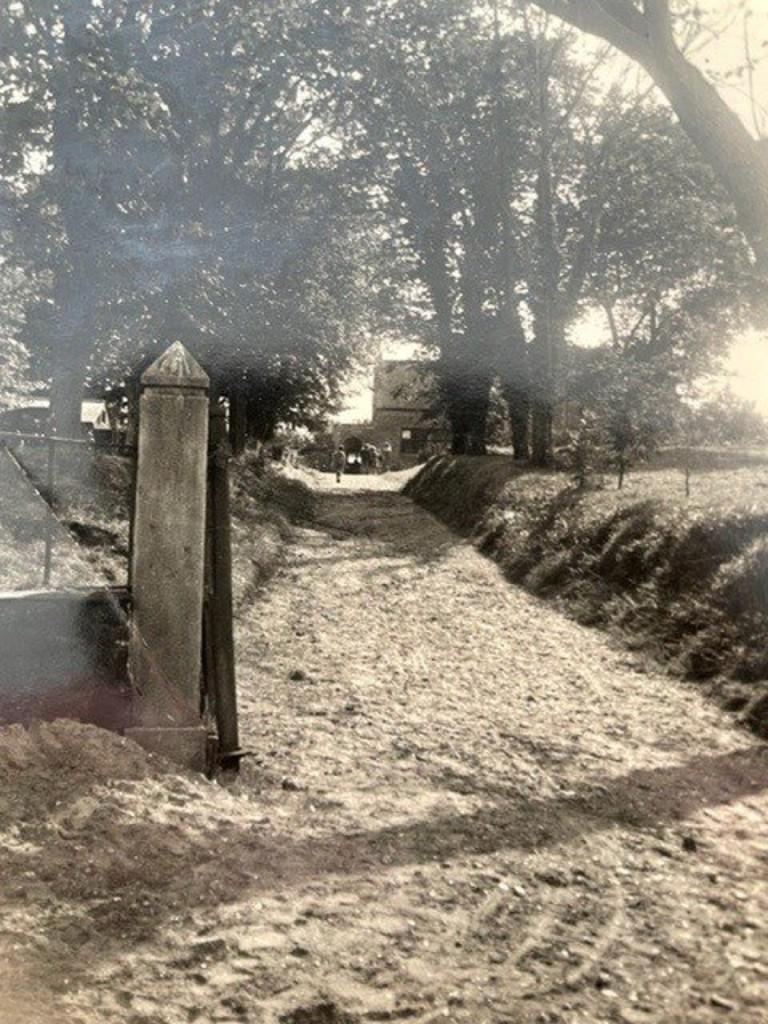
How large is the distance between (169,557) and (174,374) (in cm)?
107

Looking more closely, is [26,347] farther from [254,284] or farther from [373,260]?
[373,260]

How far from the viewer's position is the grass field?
8.75 metres

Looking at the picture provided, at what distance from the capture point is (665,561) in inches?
443

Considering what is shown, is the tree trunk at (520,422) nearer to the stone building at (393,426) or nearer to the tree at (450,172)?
the tree at (450,172)

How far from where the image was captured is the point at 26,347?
24281mm

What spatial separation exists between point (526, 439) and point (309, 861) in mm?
26799

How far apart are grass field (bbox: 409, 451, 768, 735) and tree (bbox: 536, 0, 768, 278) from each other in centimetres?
338

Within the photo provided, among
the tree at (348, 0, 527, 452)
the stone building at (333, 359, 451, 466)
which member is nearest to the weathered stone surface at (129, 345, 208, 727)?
the tree at (348, 0, 527, 452)

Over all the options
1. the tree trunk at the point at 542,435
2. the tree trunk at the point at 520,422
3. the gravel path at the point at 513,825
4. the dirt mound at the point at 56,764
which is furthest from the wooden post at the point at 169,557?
the tree trunk at the point at 520,422

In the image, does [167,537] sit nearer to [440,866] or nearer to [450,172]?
[440,866]

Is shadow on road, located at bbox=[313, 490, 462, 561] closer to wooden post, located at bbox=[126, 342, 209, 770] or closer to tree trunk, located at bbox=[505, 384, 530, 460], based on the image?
tree trunk, located at bbox=[505, 384, 530, 460]

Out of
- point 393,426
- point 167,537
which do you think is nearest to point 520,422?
point 167,537

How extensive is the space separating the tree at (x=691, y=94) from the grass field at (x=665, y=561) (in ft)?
11.1

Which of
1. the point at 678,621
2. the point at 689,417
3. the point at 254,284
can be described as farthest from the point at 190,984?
the point at 689,417
